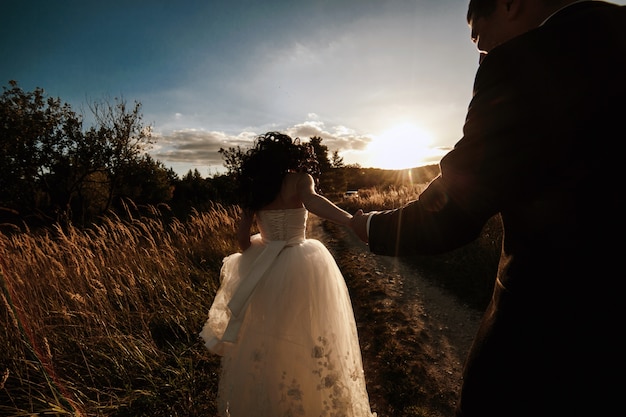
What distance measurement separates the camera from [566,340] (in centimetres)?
88

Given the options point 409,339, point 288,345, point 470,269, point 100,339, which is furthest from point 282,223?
point 470,269

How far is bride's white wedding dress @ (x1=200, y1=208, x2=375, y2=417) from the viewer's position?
2432 mm

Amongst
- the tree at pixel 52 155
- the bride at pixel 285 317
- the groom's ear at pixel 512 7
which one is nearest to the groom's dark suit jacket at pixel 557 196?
the groom's ear at pixel 512 7

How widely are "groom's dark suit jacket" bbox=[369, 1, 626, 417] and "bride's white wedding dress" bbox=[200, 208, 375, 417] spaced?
1.69 m

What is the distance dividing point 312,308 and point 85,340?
2760mm

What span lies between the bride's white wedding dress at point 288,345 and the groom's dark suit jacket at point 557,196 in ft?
5.54

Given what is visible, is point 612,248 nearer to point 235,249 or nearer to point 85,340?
point 85,340

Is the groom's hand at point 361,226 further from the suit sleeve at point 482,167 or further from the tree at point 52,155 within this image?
the tree at point 52,155

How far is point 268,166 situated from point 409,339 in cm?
332

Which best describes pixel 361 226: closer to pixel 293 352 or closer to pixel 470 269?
pixel 293 352

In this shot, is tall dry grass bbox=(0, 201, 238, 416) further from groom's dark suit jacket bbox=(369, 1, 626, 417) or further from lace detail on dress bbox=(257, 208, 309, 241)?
groom's dark suit jacket bbox=(369, 1, 626, 417)

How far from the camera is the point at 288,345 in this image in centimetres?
246

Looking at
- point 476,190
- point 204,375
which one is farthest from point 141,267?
point 476,190

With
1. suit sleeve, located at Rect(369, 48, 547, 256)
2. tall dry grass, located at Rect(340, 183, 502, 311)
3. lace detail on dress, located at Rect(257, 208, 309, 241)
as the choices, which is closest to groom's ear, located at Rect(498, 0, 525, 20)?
suit sleeve, located at Rect(369, 48, 547, 256)
